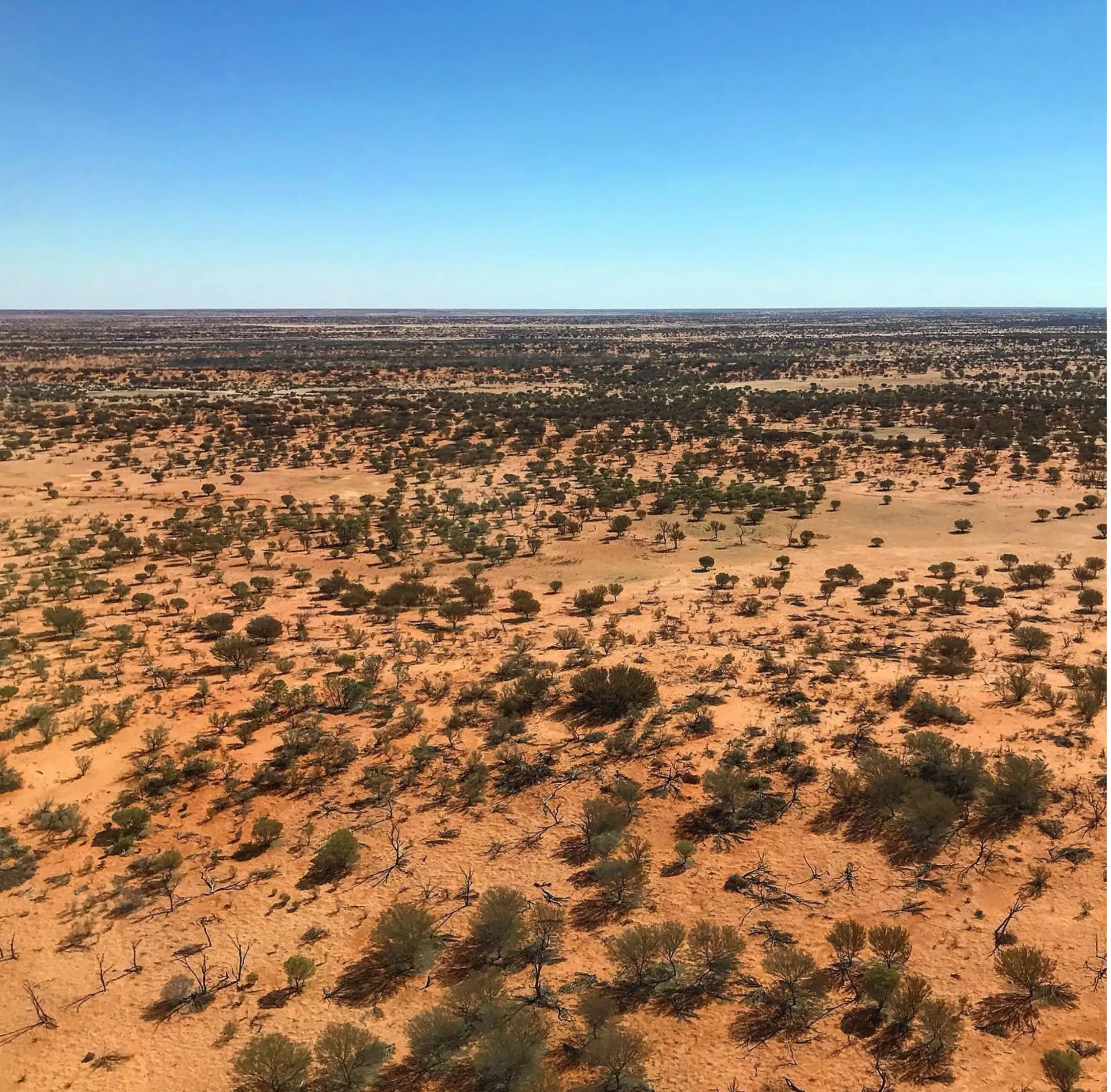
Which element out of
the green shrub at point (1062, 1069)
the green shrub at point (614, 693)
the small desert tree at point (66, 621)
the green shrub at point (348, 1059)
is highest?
the small desert tree at point (66, 621)

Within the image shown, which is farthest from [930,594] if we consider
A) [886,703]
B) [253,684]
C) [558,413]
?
[558,413]

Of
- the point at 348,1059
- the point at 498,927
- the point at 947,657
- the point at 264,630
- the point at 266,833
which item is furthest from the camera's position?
the point at 264,630

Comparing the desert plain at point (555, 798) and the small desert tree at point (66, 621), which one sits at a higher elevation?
the small desert tree at point (66, 621)

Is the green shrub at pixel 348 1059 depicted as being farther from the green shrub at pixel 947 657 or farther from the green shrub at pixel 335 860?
the green shrub at pixel 947 657

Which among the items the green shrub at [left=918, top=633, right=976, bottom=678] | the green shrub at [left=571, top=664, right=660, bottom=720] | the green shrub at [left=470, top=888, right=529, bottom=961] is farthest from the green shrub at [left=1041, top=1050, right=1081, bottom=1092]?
the green shrub at [left=918, top=633, right=976, bottom=678]

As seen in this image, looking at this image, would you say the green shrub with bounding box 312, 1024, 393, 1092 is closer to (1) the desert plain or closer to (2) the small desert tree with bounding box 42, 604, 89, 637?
(1) the desert plain

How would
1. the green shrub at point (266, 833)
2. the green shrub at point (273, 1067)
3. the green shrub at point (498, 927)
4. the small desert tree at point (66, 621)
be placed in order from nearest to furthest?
1. the green shrub at point (273, 1067)
2. the green shrub at point (498, 927)
3. the green shrub at point (266, 833)
4. the small desert tree at point (66, 621)

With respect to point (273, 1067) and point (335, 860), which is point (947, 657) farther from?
point (273, 1067)

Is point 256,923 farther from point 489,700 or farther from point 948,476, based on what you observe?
point 948,476

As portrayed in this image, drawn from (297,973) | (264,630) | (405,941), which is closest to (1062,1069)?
(405,941)

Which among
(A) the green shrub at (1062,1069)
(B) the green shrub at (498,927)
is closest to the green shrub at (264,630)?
(B) the green shrub at (498,927)

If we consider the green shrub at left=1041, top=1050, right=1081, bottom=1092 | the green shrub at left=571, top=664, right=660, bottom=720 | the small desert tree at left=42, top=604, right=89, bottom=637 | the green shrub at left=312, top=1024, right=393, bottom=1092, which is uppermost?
the small desert tree at left=42, top=604, right=89, bottom=637
